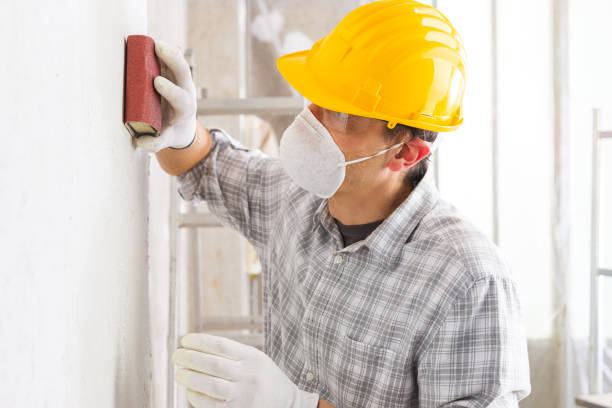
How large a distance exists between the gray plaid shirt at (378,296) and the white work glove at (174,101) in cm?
27

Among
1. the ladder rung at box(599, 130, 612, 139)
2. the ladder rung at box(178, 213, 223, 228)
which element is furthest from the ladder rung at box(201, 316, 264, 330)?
the ladder rung at box(599, 130, 612, 139)

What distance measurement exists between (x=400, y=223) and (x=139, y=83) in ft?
2.20

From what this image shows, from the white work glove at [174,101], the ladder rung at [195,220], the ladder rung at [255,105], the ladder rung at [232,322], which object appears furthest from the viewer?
the ladder rung at [232,322]

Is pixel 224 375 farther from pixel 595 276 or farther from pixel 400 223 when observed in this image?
pixel 595 276

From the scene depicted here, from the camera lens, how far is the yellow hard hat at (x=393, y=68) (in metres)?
1.20

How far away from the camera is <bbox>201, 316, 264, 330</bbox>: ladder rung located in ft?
7.32

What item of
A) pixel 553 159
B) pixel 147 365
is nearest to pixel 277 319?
pixel 147 365

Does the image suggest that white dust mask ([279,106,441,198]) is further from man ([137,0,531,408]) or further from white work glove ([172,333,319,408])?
white work glove ([172,333,319,408])

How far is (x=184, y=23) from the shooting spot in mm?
2816

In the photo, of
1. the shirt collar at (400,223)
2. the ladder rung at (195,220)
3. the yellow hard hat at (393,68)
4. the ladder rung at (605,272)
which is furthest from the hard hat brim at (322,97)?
the ladder rung at (605,272)

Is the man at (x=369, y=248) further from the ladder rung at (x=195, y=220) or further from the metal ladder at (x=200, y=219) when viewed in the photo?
the ladder rung at (x=195, y=220)

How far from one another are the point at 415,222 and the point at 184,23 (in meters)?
2.02

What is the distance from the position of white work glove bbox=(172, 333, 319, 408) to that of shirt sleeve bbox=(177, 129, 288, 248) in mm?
512

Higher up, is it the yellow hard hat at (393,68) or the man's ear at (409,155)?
the yellow hard hat at (393,68)
